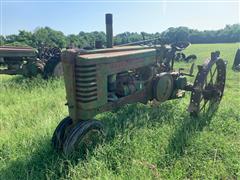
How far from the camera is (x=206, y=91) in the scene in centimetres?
469

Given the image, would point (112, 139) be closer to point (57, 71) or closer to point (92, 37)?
point (57, 71)

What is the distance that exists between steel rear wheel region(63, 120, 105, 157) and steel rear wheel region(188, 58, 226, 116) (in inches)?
64.7

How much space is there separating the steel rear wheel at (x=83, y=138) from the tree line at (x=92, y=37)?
4.19 ft

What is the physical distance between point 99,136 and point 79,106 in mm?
468

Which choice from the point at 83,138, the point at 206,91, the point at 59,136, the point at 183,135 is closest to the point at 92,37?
the point at 206,91

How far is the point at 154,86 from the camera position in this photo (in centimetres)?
430

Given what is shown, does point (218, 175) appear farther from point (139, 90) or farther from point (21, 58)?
point (21, 58)

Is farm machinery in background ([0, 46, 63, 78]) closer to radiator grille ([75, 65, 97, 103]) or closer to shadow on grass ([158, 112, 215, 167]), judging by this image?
shadow on grass ([158, 112, 215, 167])

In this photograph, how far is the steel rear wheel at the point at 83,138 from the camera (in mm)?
3061

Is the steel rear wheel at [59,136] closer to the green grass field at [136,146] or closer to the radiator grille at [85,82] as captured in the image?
the green grass field at [136,146]

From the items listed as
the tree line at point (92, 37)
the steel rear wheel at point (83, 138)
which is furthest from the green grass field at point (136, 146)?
the tree line at point (92, 37)

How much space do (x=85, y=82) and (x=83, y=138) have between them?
65cm

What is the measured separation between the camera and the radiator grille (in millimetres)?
3037

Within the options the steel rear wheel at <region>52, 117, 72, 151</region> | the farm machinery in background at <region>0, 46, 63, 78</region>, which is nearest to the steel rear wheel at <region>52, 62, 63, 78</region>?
the farm machinery in background at <region>0, 46, 63, 78</region>
